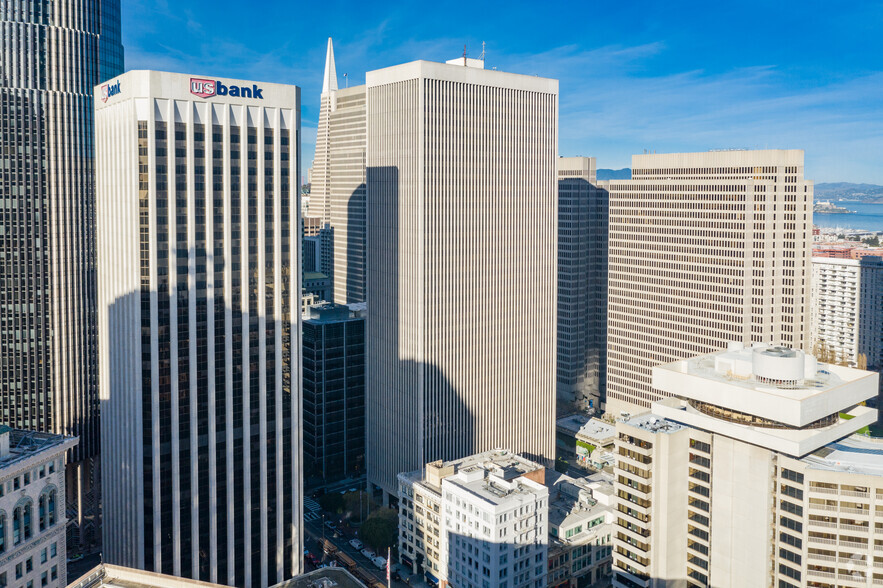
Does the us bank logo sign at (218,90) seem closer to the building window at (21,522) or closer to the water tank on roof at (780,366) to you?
the building window at (21,522)

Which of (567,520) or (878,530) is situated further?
Answer: (567,520)

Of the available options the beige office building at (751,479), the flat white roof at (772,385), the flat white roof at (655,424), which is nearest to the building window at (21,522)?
the beige office building at (751,479)

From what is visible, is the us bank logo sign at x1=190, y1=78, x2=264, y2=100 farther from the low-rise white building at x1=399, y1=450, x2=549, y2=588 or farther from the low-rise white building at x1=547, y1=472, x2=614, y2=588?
the low-rise white building at x1=547, y1=472, x2=614, y2=588

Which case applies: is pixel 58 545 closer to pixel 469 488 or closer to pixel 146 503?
pixel 146 503

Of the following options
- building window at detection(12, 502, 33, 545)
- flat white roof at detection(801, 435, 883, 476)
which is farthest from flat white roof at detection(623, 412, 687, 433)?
building window at detection(12, 502, 33, 545)

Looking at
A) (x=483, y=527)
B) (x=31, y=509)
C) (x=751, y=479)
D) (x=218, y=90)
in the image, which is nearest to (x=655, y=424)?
(x=751, y=479)

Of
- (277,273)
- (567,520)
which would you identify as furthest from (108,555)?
(567,520)
